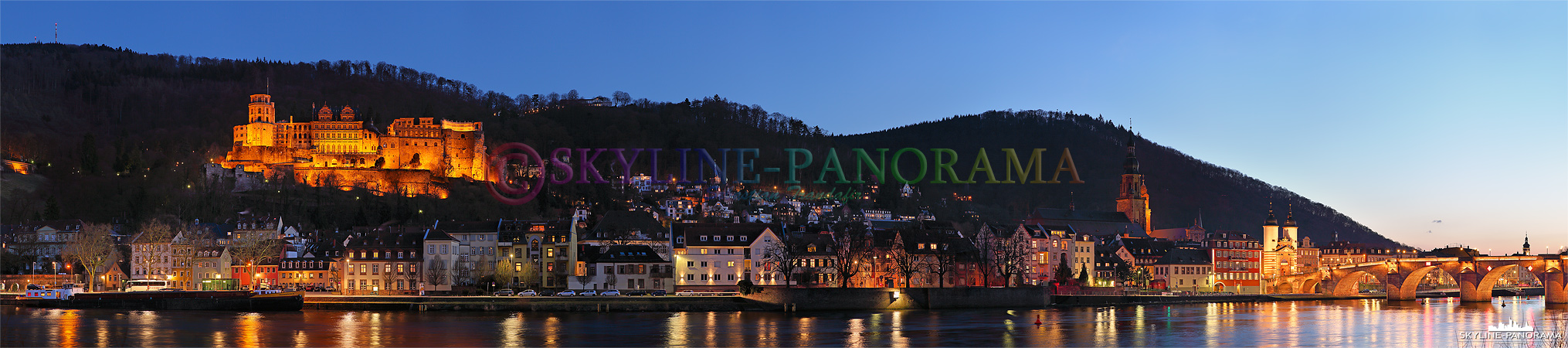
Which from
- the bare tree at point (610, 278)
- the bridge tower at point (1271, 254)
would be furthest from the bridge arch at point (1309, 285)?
the bare tree at point (610, 278)

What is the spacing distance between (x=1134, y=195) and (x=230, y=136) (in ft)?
382

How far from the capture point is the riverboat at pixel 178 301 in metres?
67.6

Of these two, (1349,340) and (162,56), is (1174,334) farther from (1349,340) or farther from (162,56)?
(162,56)

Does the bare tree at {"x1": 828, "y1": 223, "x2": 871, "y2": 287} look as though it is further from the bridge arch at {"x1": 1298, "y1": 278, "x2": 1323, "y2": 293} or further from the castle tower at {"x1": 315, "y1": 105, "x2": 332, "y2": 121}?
the castle tower at {"x1": 315, "y1": 105, "x2": 332, "y2": 121}

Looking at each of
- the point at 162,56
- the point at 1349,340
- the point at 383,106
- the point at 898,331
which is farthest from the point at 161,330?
the point at 162,56

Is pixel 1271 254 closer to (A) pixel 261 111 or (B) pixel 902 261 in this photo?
(B) pixel 902 261

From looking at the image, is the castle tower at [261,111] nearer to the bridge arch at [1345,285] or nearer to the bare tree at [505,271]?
the bare tree at [505,271]

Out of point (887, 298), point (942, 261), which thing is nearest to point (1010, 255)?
point (942, 261)

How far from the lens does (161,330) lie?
5253 cm

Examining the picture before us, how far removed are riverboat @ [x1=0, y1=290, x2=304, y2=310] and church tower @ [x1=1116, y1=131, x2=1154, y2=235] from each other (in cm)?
13143

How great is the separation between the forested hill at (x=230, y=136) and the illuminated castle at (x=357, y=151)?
4.61 m

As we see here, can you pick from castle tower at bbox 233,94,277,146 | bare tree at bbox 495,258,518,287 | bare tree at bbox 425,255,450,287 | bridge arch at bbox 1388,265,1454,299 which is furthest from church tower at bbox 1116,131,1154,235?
bare tree at bbox 425,255,450,287

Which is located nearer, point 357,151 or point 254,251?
point 254,251

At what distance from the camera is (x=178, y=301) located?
227 feet
